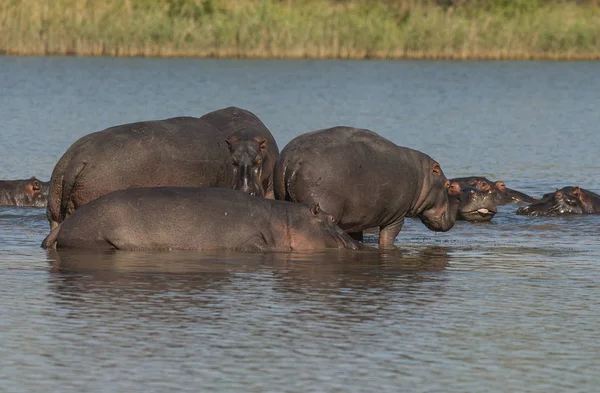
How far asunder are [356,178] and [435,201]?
1174mm

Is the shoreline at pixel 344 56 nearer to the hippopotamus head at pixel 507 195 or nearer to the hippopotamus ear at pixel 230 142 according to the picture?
the hippopotamus head at pixel 507 195

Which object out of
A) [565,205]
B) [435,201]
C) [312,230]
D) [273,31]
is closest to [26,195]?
[435,201]

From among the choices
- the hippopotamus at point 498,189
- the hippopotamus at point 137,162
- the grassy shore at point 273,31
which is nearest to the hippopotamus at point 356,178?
the hippopotamus at point 137,162

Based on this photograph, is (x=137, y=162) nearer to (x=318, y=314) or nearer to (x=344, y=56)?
(x=318, y=314)

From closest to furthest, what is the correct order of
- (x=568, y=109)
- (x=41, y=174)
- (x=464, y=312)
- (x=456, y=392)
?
(x=456, y=392), (x=464, y=312), (x=41, y=174), (x=568, y=109)

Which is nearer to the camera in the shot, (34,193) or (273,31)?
(34,193)

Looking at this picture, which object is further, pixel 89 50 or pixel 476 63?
pixel 476 63

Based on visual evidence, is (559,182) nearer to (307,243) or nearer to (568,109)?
(307,243)

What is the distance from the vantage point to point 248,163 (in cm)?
1147

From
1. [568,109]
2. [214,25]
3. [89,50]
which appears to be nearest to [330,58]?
[214,25]

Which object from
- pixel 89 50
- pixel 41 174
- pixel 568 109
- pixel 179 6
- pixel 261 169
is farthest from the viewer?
pixel 179 6

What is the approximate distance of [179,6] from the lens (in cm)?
4203

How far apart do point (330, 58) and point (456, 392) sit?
34171 millimetres

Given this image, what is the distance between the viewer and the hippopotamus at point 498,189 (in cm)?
1445
